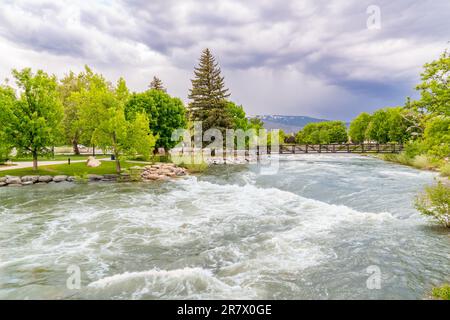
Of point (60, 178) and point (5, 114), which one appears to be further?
point (60, 178)

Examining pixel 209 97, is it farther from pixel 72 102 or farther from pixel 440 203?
pixel 440 203

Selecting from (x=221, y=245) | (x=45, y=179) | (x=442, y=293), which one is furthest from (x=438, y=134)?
(x=45, y=179)

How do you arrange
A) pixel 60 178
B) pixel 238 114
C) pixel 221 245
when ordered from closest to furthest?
pixel 221 245
pixel 60 178
pixel 238 114

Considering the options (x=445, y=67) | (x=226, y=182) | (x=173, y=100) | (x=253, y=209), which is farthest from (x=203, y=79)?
(x=445, y=67)

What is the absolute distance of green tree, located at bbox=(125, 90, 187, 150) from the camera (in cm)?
3619

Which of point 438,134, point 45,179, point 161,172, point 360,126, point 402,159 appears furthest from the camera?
point 360,126

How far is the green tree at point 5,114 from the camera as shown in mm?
23938

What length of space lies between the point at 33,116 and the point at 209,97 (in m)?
28.1

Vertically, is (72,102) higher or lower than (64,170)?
higher

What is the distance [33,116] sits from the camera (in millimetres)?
25094

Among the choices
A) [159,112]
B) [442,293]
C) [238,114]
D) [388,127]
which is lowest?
[442,293]

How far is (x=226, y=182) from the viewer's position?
25031 millimetres
